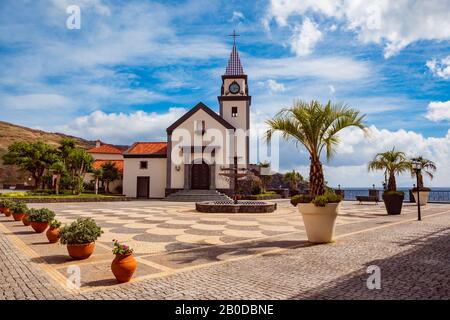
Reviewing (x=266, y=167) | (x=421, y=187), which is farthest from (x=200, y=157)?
(x=421, y=187)

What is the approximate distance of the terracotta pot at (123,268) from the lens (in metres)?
5.18

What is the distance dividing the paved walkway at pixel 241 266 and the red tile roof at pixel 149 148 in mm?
24856

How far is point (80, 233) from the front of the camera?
6.85 m

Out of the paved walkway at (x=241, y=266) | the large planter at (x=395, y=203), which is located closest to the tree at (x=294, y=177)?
the large planter at (x=395, y=203)

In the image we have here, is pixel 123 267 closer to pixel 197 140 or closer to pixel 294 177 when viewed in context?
pixel 197 140

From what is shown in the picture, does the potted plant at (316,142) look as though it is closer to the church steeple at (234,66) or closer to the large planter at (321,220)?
the large planter at (321,220)

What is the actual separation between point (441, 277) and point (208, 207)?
548 inches

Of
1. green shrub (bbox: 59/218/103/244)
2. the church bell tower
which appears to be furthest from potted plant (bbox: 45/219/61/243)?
the church bell tower

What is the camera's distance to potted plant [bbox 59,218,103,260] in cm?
676

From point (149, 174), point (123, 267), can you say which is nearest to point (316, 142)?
point (123, 267)

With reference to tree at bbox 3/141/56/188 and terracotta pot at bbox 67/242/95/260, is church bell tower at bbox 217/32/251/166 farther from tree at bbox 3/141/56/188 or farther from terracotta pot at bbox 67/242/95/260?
terracotta pot at bbox 67/242/95/260

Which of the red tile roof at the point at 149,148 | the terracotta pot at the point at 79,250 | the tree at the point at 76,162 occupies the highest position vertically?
the red tile roof at the point at 149,148

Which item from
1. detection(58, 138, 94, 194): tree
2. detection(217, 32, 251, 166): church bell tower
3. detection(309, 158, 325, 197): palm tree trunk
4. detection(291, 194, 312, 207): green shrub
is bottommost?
detection(291, 194, 312, 207): green shrub
